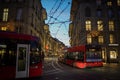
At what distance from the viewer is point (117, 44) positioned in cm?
4144

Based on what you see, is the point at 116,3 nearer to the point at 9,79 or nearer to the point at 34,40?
the point at 34,40

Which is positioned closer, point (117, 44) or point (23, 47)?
point (23, 47)

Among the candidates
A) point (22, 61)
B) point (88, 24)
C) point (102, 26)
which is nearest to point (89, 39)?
point (88, 24)

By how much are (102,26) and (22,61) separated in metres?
32.8

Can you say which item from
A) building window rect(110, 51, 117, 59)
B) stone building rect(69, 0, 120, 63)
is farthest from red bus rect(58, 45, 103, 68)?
building window rect(110, 51, 117, 59)

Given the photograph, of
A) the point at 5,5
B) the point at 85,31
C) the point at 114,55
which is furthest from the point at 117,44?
the point at 5,5

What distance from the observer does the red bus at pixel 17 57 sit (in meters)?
11.5

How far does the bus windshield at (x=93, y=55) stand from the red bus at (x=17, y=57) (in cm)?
934

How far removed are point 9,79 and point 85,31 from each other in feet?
107

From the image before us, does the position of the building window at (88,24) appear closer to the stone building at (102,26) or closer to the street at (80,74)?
the stone building at (102,26)

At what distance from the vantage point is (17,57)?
1191 cm

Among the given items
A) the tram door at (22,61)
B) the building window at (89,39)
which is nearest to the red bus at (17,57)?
the tram door at (22,61)

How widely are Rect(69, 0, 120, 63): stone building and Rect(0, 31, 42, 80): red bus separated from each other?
97.6 ft

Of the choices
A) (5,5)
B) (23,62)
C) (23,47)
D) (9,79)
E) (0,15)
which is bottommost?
(9,79)
